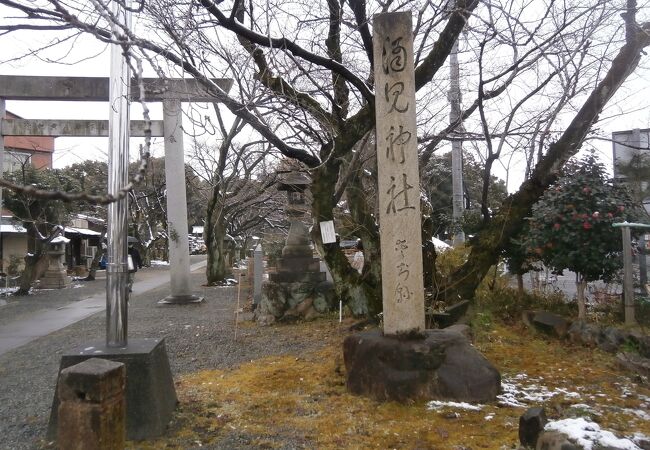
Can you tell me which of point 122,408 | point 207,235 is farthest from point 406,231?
point 207,235

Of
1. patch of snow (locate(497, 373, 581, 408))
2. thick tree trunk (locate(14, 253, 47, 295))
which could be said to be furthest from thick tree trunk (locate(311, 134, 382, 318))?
thick tree trunk (locate(14, 253, 47, 295))

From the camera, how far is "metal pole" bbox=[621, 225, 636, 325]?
19.2 ft

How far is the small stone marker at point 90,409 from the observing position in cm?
310

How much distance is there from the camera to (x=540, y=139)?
841 cm

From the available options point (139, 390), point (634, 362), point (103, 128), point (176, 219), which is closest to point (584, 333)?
point (634, 362)

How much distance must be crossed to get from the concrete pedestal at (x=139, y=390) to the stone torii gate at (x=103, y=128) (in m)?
10.4

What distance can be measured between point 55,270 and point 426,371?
19.2 metres

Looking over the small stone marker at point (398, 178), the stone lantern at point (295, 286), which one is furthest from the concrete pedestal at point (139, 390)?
the stone lantern at point (295, 286)

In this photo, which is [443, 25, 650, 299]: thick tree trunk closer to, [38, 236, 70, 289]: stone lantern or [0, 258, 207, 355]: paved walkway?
[0, 258, 207, 355]: paved walkway

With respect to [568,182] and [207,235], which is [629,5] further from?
[207,235]

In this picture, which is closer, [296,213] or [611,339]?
[611,339]

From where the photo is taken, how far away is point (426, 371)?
4.78m

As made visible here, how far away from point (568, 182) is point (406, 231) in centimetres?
278

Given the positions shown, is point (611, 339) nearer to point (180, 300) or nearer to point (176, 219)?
point (180, 300)
